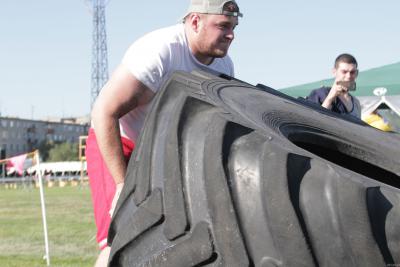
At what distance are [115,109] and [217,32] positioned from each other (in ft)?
1.61

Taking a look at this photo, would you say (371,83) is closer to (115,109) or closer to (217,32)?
(217,32)

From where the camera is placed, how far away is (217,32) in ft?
9.75

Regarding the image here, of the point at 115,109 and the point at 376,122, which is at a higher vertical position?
the point at 115,109

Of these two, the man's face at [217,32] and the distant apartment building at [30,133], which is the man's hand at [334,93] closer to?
the man's face at [217,32]

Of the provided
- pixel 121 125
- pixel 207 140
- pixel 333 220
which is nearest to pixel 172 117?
pixel 207 140

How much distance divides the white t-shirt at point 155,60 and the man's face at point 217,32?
0.08m

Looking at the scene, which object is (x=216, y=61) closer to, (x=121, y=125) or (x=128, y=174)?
(x=121, y=125)

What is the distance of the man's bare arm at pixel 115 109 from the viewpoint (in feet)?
9.32

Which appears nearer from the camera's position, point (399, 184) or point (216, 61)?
point (399, 184)

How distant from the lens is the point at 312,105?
3121 millimetres

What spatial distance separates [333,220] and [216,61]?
4.91 ft

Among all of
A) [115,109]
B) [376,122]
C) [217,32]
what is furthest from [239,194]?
[376,122]

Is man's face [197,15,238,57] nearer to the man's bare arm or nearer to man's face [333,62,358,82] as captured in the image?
the man's bare arm

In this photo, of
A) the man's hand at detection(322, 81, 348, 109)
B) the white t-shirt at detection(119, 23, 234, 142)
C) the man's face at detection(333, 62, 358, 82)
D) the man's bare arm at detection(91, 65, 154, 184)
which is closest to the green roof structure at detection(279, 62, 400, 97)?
the man's face at detection(333, 62, 358, 82)
